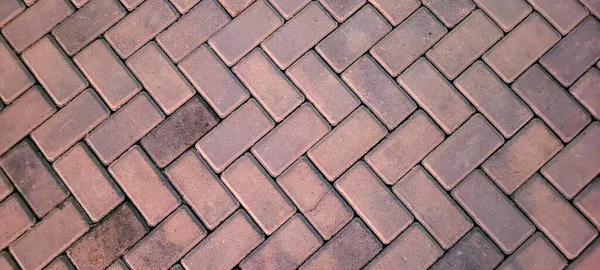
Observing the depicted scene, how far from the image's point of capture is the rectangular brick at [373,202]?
74.1 inches

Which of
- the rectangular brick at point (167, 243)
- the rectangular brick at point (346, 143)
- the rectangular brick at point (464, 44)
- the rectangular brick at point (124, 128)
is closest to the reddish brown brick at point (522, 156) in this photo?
the rectangular brick at point (464, 44)

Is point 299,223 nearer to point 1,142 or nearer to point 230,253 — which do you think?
point 230,253

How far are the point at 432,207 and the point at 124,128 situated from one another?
131cm

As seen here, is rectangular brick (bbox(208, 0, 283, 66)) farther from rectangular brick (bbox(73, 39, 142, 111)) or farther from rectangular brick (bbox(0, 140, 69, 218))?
rectangular brick (bbox(0, 140, 69, 218))

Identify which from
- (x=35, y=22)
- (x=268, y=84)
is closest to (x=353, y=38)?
(x=268, y=84)

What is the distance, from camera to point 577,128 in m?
1.93

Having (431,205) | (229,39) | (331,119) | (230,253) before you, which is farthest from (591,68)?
(230,253)

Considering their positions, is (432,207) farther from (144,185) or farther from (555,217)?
(144,185)

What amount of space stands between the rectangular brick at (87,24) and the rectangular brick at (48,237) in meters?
0.70

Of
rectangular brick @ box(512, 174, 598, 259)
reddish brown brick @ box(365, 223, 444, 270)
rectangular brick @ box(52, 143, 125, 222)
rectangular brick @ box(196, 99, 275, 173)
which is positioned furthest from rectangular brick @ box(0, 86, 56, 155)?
rectangular brick @ box(512, 174, 598, 259)

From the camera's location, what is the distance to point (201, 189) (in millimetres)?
1927

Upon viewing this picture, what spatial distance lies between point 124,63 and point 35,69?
0.39 m

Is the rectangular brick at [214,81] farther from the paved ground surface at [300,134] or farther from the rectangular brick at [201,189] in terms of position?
the rectangular brick at [201,189]

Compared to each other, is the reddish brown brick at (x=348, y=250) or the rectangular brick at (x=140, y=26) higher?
the rectangular brick at (x=140, y=26)
